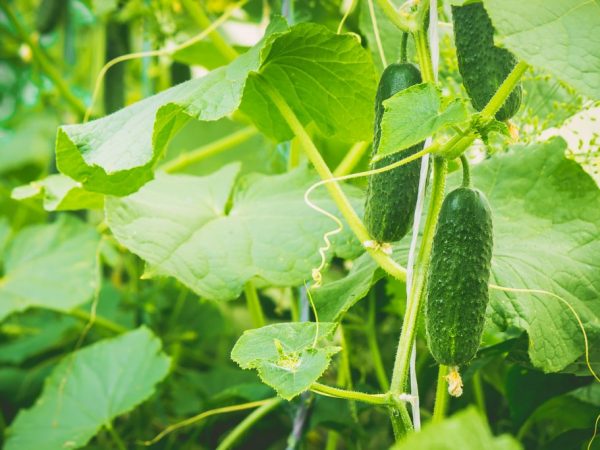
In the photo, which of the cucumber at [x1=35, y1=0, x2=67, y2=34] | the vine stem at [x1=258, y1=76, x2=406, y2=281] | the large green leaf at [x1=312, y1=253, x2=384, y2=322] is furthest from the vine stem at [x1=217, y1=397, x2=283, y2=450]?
the cucumber at [x1=35, y1=0, x2=67, y2=34]

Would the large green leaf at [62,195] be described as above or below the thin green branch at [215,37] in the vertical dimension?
below

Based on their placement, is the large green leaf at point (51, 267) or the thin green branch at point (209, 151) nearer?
the large green leaf at point (51, 267)

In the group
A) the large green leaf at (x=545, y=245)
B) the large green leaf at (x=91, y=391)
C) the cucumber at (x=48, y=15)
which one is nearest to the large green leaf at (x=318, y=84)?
the large green leaf at (x=545, y=245)

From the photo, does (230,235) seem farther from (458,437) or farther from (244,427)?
(458,437)

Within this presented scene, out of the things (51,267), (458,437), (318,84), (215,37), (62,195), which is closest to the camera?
(458,437)

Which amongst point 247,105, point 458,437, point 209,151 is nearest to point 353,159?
point 247,105

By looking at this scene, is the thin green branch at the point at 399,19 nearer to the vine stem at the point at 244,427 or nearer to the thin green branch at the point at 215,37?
the thin green branch at the point at 215,37

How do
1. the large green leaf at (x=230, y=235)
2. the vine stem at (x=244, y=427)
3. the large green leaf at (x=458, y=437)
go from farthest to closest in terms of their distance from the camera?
the vine stem at (x=244, y=427), the large green leaf at (x=230, y=235), the large green leaf at (x=458, y=437)
